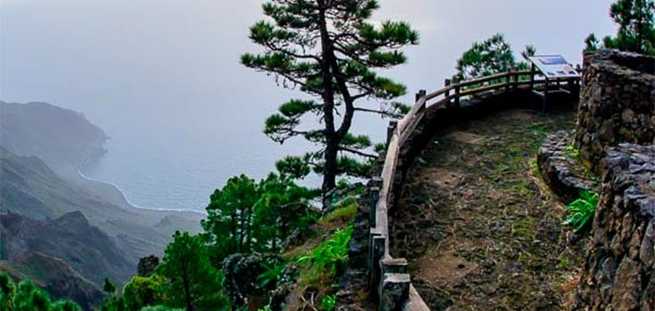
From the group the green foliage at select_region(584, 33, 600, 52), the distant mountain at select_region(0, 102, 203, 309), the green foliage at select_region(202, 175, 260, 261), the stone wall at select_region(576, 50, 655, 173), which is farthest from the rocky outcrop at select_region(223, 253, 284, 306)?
the distant mountain at select_region(0, 102, 203, 309)

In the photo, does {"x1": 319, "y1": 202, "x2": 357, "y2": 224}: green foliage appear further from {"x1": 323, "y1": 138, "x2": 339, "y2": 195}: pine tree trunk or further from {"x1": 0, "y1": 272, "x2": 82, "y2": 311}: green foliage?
{"x1": 323, "y1": 138, "x2": 339, "y2": 195}: pine tree trunk

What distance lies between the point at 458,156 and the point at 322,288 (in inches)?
158

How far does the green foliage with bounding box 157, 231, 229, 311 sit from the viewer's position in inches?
515

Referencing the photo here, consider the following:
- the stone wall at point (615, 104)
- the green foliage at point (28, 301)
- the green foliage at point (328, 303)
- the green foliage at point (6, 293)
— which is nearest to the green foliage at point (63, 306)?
the green foliage at point (28, 301)

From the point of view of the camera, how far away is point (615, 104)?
8945mm

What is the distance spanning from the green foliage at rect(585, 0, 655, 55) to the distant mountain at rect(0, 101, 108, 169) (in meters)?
98.3

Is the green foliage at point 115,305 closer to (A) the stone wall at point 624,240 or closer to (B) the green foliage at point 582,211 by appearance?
(B) the green foliage at point 582,211

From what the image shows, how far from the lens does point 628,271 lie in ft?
15.4

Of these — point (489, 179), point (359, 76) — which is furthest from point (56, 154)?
point (489, 179)

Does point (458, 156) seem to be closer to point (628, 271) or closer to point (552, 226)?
point (552, 226)

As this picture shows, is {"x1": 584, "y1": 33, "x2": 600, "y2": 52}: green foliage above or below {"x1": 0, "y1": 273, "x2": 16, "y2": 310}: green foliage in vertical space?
above

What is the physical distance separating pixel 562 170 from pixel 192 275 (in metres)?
7.25

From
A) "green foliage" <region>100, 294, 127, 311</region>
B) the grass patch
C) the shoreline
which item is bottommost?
the shoreline

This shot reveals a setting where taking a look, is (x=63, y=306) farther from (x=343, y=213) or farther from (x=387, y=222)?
(x=387, y=222)
